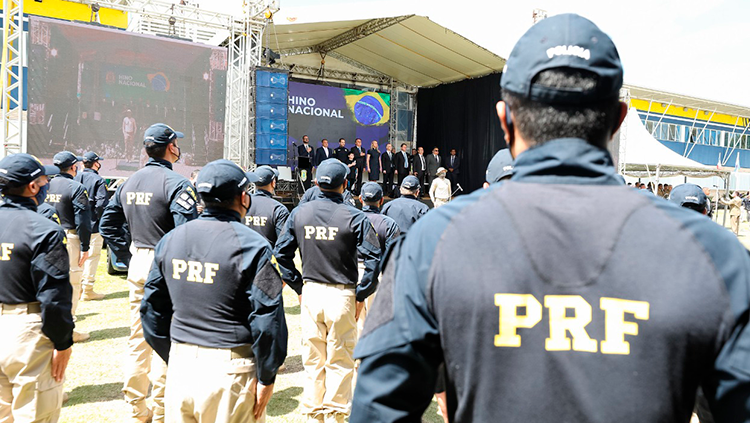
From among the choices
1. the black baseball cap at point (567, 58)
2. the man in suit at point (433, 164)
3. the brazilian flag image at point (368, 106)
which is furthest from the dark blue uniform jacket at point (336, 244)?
the brazilian flag image at point (368, 106)

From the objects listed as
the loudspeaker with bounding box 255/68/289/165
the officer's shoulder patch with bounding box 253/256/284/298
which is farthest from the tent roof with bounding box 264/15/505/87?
the officer's shoulder patch with bounding box 253/256/284/298

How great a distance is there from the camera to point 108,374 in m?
4.91

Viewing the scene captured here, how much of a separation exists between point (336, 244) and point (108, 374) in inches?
112

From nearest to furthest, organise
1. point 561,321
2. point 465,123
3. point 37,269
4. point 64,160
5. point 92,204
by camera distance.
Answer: point 561,321 → point 37,269 → point 64,160 → point 92,204 → point 465,123

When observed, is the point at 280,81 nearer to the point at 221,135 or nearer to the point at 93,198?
the point at 221,135

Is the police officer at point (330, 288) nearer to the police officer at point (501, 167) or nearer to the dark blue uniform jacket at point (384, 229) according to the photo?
the dark blue uniform jacket at point (384, 229)

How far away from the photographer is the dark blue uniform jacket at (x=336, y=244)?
4148mm

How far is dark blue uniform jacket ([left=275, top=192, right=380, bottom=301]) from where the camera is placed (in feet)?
13.6

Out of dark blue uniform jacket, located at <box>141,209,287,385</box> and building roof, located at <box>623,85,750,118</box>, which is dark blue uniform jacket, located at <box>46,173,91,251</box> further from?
building roof, located at <box>623,85,750,118</box>

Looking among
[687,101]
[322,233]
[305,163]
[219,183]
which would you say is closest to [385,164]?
[305,163]

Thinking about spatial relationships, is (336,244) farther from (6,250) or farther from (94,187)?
(94,187)

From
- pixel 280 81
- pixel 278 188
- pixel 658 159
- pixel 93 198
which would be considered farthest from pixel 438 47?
pixel 93 198

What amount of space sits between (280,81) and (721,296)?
13557 millimetres

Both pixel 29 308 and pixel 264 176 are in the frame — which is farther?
pixel 264 176
